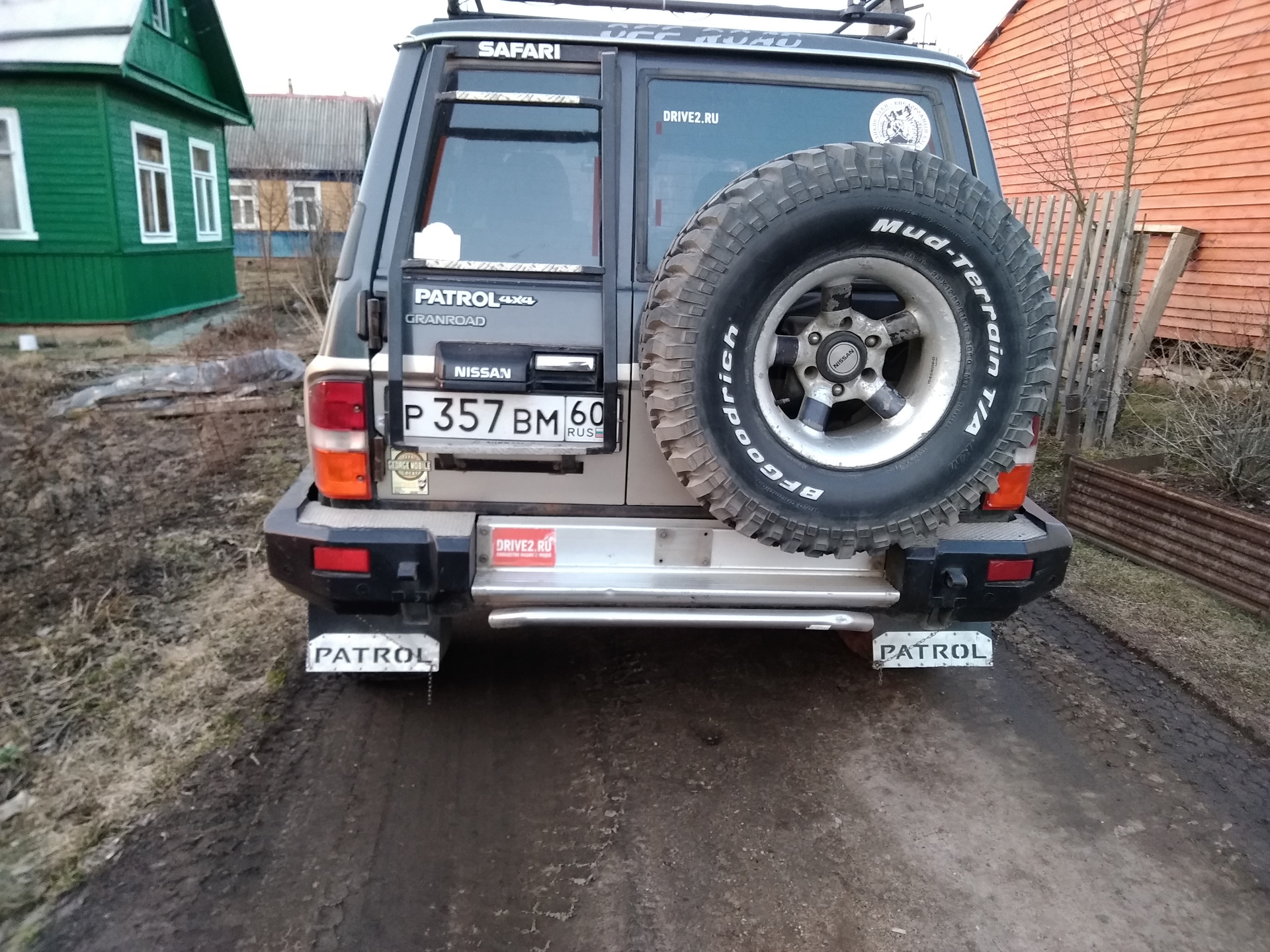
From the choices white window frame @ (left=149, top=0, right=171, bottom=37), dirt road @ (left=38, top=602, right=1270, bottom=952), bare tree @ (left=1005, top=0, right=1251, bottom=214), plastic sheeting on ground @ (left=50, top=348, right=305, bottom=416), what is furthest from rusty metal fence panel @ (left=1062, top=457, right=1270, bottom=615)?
white window frame @ (left=149, top=0, right=171, bottom=37)

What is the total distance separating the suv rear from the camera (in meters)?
2.46

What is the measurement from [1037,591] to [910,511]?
0.67 meters

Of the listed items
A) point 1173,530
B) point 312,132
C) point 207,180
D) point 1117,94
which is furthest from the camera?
point 312,132

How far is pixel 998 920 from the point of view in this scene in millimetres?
2383

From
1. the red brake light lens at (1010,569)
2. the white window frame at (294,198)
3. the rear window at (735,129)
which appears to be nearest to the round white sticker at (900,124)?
the rear window at (735,129)

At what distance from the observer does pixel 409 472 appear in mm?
2805

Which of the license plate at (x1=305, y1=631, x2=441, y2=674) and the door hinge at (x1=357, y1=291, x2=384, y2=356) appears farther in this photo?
the license plate at (x1=305, y1=631, x2=441, y2=674)

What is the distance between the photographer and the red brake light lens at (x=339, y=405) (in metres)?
2.65

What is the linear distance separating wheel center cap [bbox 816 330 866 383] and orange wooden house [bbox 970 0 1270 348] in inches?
229

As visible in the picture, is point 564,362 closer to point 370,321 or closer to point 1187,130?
point 370,321

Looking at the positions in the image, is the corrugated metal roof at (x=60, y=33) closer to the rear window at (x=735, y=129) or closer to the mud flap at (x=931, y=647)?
the rear window at (x=735, y=129)

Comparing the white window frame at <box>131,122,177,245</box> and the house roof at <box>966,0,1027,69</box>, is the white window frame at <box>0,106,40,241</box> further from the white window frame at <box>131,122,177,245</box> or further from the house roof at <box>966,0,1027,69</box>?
the house roof at <box>966,0,1027,69</box>

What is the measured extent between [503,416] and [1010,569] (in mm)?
1660

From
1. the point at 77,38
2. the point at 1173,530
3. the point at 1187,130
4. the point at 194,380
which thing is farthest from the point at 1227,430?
the point at 77,38
